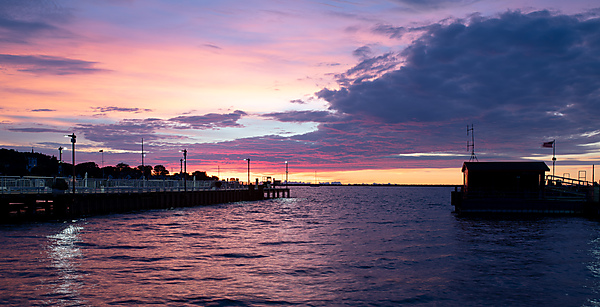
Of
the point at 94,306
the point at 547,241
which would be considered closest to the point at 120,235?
the point at 94,306

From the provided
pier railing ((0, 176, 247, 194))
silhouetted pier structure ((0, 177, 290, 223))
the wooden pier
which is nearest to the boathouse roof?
the wooden pier

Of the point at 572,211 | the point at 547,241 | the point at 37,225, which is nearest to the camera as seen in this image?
the point at 547,241

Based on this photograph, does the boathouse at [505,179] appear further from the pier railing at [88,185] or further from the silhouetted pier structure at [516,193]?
the pier railing at [88,185]

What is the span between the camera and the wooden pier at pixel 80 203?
4225 centimetres

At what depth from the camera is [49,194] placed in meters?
44.4

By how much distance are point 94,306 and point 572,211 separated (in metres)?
50.8

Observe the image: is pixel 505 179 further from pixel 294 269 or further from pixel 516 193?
pixel 294 269

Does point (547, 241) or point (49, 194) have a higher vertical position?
point (49, 194)

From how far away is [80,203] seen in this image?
159 feet

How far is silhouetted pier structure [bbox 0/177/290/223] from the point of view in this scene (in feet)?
139

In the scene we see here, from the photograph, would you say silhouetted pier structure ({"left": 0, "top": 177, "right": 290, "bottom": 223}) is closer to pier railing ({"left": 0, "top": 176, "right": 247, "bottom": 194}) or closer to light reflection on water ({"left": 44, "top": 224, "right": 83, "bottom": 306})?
pier railing ({"left": 0, "top": 176, "right": 247, "bottom": 194})

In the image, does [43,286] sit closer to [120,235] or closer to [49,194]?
[120,235]

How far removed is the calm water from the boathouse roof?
64.0ft

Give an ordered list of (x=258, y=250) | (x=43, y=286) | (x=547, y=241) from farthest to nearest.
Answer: (x=547, y=241)
(x=258, y=250)
(x=43, y=286)
